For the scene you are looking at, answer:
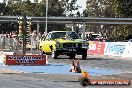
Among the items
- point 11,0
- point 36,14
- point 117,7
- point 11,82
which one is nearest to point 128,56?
point 11,82

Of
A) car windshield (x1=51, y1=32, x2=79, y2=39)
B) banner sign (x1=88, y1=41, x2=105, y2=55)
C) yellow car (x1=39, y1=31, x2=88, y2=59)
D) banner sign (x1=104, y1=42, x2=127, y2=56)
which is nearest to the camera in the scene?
yellow car (x1=39, y1=31, x2=88, y2=59)

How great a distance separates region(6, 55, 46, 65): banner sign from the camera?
72.9ft

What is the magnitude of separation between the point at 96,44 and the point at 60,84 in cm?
2303

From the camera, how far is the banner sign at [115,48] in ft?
113

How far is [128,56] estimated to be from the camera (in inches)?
1320

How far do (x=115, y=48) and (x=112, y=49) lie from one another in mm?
428

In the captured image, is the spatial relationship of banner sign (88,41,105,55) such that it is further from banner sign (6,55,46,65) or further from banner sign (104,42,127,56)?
banner sign (6,55,46,65)

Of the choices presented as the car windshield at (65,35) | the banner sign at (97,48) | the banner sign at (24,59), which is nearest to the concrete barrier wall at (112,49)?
the banner sign at (97,48)

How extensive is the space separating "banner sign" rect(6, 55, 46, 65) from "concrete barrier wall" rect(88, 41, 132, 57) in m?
12.4

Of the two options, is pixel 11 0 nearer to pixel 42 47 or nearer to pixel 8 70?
pixel 42 47

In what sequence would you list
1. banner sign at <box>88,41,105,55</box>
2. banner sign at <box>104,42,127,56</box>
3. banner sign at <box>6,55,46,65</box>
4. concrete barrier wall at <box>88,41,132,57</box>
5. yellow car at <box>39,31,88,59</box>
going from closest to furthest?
1. banner sign at <box>6,55,46,65</box>
2. yellow car at <box>39,31,88,59</box>
3. concrete barrier wall at <box>88,41,132,57</box>
4. banner sign at <box>104,42,127,56</box>
5. banner sign at <box>88,41,105,55</box>

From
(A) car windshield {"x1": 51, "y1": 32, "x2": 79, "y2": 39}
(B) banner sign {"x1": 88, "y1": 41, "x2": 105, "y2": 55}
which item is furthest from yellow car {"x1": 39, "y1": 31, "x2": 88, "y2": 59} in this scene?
(B) banner sign {"x1": 88, "y1": 41, "x2": 105, "y2": 55}

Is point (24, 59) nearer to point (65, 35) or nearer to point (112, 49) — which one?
point (65, 35)

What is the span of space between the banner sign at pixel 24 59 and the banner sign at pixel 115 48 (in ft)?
42.6
